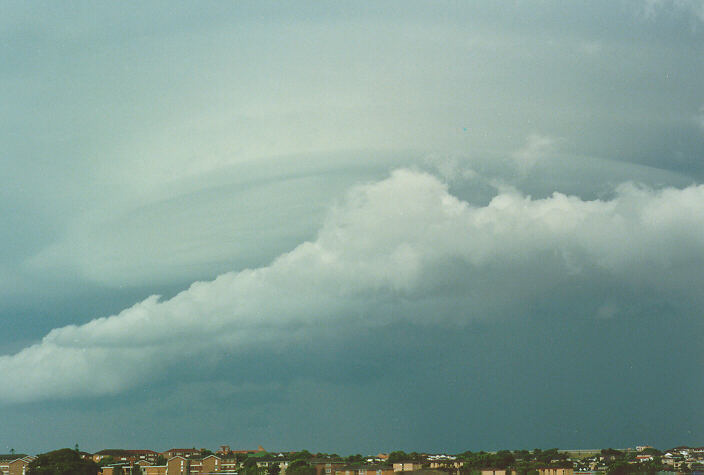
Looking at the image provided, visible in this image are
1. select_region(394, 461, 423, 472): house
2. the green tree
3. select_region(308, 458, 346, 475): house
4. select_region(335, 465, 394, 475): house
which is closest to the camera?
select_region(335, 465, 394, 475): house

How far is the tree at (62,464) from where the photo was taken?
6738 centimetres

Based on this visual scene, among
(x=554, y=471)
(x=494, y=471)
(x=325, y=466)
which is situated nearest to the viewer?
(x=494, y=471)

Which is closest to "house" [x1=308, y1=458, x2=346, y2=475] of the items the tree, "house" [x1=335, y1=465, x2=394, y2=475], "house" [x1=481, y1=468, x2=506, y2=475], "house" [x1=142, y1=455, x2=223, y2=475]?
"house" [x1=335, y1=465, x2=394, y2=475]

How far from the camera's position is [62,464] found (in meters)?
67.8

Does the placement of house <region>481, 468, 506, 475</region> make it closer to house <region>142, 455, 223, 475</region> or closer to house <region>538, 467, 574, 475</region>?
house <region>538, 467, 574, 475</region>

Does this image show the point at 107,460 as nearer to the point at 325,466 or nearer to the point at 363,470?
the point at 325,466

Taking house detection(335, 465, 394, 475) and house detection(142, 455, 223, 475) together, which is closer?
house detection(335, 465, 394, 475)

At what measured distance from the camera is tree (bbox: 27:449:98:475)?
67375 millimetres

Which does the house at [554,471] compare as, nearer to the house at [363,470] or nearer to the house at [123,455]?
the house at [363,470]

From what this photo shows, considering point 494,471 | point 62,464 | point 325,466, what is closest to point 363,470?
point 325,466

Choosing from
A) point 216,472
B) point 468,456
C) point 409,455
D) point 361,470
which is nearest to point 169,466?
point 216,472

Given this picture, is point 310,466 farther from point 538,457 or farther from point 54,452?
point 538,457

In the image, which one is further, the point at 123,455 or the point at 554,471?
the point at 123,455

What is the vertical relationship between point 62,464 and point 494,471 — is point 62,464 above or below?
above
